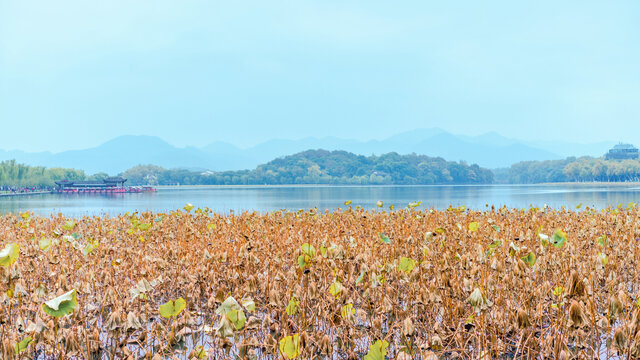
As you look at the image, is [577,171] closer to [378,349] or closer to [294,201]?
[294,201]

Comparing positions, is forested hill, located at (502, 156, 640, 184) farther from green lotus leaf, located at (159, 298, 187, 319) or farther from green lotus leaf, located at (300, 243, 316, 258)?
green lotus leaf, located at (159, 298, 187, 319)

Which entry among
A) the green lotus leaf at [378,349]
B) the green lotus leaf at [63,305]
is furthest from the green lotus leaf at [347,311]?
the green lotus leaf at [63,305]

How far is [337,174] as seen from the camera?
16100cm

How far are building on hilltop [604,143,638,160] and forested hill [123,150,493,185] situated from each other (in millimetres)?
37802

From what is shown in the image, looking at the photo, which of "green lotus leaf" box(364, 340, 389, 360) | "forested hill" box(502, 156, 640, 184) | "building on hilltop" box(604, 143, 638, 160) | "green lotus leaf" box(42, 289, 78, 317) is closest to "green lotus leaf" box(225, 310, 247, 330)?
"green lotus leaf" box(364, 340, 389, 360)

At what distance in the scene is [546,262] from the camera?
209 inches

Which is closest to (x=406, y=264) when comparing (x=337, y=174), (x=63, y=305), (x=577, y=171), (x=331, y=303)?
(x=331, y=303)

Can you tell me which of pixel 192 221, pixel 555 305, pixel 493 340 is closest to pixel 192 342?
pixel 493 340

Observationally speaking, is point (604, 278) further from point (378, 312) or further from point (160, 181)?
point (160, 181)

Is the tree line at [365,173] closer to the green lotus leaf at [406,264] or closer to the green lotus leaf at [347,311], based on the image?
the green lotus leaf at [406,264]

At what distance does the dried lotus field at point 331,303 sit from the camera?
3.15 m

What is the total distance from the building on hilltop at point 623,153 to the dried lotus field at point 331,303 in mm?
167083

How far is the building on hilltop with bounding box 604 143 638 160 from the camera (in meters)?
147

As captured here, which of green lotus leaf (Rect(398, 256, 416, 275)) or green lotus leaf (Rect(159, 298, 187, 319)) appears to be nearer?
green lotus leaf (Rect(159, 298, 187, 319))
